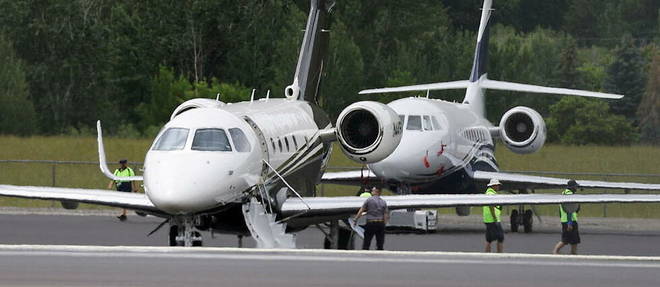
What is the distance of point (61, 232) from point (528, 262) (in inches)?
706

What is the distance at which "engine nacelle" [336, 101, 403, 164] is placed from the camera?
27.1m

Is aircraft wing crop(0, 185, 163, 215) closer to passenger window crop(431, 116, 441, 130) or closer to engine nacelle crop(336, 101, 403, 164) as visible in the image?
engine nacelle crop(336, 101, 403, 164)

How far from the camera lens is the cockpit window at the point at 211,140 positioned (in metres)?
25.0

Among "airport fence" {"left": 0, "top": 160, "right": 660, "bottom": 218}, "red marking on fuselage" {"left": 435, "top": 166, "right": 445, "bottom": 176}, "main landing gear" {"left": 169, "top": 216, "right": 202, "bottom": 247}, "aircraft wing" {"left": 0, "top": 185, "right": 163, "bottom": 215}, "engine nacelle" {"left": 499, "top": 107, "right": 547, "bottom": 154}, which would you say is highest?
"engine nacelle" {"left": 499, "top": 107, "right": 547, "bottom": 154}

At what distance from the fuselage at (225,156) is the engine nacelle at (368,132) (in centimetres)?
101

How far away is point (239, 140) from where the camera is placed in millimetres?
25547

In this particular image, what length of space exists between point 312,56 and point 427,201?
18.9ft

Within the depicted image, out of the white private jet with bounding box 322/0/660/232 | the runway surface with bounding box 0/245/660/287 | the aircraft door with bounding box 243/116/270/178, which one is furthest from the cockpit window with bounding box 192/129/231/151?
the white private jet with bounding box 322/0/660/232

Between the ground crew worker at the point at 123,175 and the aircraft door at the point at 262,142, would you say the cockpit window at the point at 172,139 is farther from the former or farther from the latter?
the ground crew worker at the point at 123,175

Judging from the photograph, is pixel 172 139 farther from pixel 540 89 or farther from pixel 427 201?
pixel 540 89

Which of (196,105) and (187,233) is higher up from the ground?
(196,105)

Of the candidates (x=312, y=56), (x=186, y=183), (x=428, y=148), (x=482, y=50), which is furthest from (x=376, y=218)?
(x=482, y=50)

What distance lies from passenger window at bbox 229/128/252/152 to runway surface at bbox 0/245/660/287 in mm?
6205

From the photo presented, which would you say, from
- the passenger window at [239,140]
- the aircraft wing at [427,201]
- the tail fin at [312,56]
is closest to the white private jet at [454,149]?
the tail fin at [312,56]
